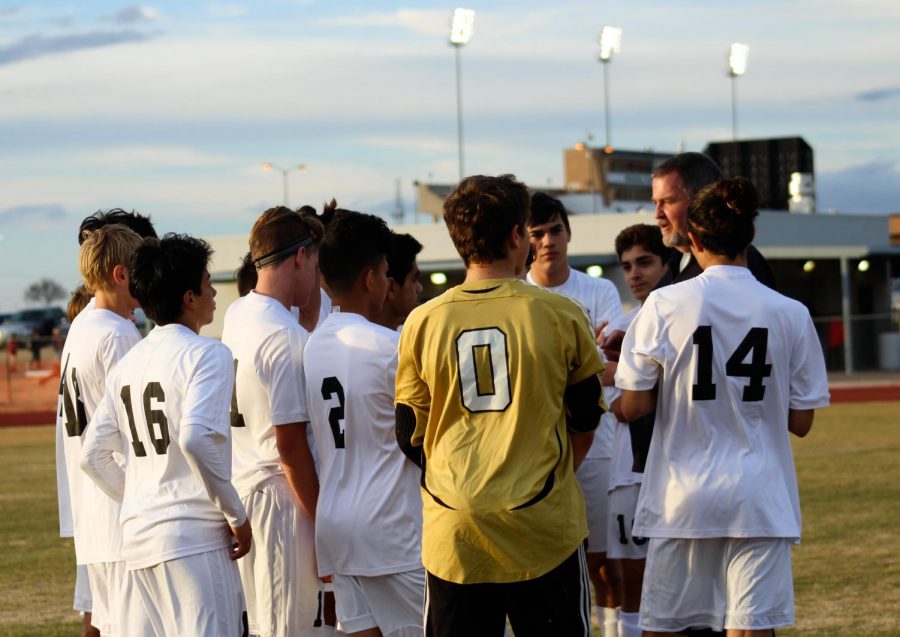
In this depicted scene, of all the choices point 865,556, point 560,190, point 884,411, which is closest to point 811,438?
point 884,411

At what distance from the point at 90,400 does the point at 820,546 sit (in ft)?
23.4

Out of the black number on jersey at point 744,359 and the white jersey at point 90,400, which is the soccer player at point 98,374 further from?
the black number on jersey at point 744,359

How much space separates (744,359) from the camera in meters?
4.72

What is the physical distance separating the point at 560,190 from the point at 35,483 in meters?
53.5

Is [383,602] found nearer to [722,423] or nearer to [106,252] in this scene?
[722,423]

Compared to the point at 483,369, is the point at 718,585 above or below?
below

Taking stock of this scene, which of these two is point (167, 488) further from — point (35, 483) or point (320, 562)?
point (35, 483)

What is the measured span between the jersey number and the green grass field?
427 centimetres

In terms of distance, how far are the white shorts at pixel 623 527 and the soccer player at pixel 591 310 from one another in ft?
0.17

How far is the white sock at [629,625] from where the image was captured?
6.62 metres

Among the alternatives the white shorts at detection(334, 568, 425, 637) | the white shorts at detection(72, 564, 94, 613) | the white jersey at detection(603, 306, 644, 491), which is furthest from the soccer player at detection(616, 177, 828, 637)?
the white shorts at detection(72, 564, 94, 613)

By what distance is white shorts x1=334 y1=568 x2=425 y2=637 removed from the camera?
4707 mm

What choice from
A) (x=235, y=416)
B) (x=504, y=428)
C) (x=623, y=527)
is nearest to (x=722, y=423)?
(x=504, y=428)

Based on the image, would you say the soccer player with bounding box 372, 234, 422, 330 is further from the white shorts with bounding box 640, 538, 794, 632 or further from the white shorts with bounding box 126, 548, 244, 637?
the white shorts with bounding box 640, 538, 794, 632
